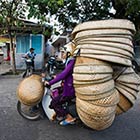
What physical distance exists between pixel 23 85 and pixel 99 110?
6.25 feet

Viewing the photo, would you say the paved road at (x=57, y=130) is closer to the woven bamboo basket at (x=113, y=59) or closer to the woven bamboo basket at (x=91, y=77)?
the woven bamboo basket at (x=91, y=77)

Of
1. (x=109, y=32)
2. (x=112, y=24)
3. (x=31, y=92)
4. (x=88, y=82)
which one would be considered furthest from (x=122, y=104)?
(x=31, y=92)

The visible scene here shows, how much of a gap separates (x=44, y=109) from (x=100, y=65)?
6.18ft

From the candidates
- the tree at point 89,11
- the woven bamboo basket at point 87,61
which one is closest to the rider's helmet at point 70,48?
the woven bamboo basket at point 87,61

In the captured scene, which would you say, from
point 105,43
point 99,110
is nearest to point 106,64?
point 105,43

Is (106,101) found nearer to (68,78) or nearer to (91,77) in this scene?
(91,77)

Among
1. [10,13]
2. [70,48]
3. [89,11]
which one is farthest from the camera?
[89,11]

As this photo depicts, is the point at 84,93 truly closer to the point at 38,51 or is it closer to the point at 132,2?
the point at 132,2

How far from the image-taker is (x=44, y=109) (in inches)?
220

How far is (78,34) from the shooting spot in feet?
15.3

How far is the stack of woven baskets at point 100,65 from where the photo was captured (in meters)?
4.15

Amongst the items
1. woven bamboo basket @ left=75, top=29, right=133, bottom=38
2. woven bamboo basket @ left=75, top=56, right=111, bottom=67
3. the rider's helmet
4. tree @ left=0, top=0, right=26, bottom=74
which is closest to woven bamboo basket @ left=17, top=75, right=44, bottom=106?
the rider's helmet

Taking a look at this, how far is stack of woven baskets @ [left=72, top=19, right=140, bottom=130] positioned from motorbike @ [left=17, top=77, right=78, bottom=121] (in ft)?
2.92

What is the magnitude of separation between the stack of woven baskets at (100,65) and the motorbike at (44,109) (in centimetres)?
89
